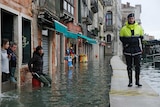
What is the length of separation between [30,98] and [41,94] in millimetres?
776

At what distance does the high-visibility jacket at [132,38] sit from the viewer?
383 inches

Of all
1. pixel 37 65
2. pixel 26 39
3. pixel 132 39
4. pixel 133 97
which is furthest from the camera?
pixel 26 39

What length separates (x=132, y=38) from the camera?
971 cm

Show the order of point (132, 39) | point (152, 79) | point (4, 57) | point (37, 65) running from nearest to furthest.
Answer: point (132, 39), point (4, 57), point (37, 65), point (152, 79)

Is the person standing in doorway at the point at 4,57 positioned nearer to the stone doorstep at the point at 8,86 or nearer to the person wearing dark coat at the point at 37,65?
the stone doorstep at the point at 8,86

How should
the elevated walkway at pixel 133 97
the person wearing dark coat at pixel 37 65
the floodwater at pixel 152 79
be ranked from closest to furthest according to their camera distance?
the elevated walkway at pixel 133 97
the person wearing dark coat at pixel 37 65
the floodwater at pixel 152 79

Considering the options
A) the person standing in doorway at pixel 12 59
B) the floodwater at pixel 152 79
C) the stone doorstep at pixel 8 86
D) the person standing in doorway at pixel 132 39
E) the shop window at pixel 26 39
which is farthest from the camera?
the floodwater at pixel 152 79

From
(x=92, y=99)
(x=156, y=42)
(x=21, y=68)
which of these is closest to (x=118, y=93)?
(x=92, y=99)

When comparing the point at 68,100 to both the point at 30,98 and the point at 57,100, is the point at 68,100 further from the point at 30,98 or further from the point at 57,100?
the point at 30,98

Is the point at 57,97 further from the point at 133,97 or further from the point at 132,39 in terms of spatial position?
the point at 132,39

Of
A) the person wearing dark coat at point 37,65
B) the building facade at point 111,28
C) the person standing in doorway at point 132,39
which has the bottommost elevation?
the person wearing dark coat at point 37,65

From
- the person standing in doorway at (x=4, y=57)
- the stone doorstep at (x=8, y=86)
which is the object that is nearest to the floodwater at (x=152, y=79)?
the stone doorstep at (x=8, y=86)

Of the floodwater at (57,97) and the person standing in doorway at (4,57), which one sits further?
the person standing in doorway at (4,57)

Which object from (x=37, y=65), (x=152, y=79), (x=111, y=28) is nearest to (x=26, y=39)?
(x=37, y=65)
